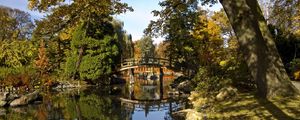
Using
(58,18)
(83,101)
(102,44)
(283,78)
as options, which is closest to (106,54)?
(102,44)

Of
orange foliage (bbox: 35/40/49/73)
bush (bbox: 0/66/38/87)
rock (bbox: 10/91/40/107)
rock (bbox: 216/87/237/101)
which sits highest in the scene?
orange foliage (bbox: 35/40/49/73)

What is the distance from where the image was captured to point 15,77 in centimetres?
2583

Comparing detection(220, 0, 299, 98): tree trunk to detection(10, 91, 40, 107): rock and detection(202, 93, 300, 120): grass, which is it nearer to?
detection(202, 93, 300, 120): grass

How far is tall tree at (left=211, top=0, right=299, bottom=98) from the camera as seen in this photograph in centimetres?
857

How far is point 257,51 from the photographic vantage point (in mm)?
8859

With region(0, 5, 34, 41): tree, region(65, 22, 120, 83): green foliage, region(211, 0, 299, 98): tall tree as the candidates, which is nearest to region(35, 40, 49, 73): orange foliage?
region(65, 22, 120, 83): green foliage

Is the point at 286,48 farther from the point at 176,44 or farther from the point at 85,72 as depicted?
the point at 85,72

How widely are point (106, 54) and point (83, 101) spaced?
11.9 metres

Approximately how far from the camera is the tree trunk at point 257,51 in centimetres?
857

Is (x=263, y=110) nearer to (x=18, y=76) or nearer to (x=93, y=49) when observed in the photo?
(x=18, y=76)

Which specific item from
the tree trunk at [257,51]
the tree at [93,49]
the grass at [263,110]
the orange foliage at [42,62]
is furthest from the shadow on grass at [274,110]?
the orange foliage at [42,62]

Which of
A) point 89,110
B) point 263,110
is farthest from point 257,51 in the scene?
point 89,110

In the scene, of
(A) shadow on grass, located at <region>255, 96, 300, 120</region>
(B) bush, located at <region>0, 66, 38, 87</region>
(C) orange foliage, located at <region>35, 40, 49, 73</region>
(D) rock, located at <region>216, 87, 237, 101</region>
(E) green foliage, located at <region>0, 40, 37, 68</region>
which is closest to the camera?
(A) shadow on grass, located at <region>255, 96, 300, 120</region>

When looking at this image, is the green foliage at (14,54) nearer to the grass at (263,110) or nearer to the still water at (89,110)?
the still water at (89,110)
